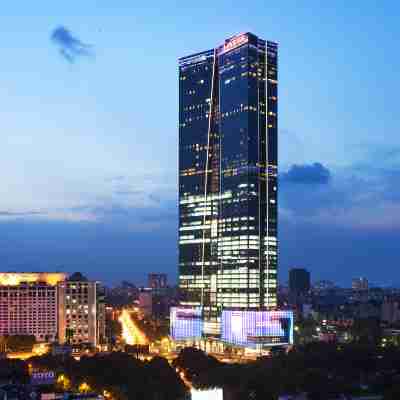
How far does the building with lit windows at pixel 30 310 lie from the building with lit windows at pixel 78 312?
3.89 ft

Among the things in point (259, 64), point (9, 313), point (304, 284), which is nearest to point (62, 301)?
point (9, 313)

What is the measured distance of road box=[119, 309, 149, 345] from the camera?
78338 mm

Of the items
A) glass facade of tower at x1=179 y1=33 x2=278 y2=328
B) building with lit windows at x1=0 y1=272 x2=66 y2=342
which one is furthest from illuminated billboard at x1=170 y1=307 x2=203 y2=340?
building with lit windows at x1=0 y1=272 x2=66 y2=342

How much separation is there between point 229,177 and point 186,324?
14.7 meters

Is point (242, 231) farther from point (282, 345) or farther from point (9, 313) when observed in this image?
point (9, 313)

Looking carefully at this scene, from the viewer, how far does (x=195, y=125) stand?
7438 centimetres

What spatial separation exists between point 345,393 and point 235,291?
29.2 m

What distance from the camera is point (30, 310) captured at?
7625 cm

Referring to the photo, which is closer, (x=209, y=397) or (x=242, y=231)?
(x=209, y=397)

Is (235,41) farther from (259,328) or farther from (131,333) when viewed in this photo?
(131,333)

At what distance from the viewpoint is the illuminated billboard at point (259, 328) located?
65188 millimetres

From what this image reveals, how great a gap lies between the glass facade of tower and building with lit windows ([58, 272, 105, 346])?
9012 millimetres

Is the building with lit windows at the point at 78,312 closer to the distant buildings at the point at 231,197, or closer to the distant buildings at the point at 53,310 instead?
the distant buildings at the point at 53,310

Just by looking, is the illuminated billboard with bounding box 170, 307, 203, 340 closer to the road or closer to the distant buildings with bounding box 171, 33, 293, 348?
the distant buildings with bounding box 171, 33, 293, 348
